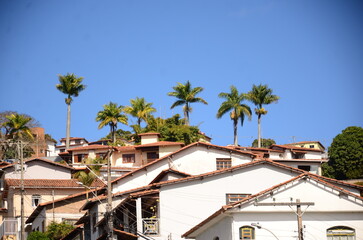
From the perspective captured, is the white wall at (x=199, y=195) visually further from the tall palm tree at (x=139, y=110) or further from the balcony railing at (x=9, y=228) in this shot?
the tall palm tree at (x=139, y=110)

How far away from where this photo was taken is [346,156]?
88.0m

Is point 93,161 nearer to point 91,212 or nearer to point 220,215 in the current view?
point 91,212

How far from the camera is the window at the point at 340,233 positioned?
37344 millimetres

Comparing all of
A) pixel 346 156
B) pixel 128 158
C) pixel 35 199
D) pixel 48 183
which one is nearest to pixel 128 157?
pixel 128 158

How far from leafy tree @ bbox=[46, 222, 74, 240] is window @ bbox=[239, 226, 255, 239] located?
25.6 meters

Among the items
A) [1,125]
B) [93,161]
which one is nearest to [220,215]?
[93,161]

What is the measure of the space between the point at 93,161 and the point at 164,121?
1800 cm

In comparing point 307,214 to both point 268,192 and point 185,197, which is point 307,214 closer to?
point 268,192

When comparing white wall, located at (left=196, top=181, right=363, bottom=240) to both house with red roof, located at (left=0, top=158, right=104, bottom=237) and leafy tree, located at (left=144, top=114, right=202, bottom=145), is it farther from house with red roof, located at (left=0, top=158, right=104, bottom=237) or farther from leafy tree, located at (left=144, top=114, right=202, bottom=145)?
leafy tree, located at (left=144, top=114, right=202, bottom=145)

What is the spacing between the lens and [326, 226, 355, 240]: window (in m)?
37.3

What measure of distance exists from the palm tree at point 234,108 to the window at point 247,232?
66.3 meters

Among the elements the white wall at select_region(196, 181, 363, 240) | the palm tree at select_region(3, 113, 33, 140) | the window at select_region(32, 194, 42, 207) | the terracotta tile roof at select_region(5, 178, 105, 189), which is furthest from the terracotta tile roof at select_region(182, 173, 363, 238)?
the palm tree at select_region(3, 113, 33, 140)

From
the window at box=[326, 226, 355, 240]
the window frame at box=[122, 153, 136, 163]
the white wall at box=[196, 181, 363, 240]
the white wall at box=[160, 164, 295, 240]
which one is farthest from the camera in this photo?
the window frame at box=[122, 153, 136, 163]

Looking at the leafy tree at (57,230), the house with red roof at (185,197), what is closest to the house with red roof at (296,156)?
the leafy tree at (57,230)
